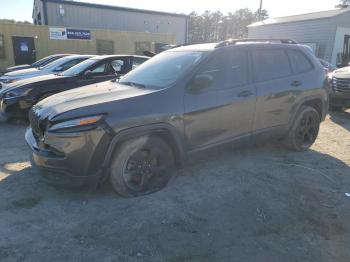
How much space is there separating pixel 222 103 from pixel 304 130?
210cm

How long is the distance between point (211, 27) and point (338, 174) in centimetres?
6771

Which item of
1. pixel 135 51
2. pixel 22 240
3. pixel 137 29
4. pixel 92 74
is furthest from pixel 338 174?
pixel 137 29

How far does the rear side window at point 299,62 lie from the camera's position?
5145mm

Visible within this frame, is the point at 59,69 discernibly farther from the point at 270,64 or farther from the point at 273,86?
the point at 273,86

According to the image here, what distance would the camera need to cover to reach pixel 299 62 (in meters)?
5.22

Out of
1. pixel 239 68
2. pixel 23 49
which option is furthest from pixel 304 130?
pixel 23 49

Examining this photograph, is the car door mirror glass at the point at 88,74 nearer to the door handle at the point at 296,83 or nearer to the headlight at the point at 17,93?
the headlight at the point at 17,93

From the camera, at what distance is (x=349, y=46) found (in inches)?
832

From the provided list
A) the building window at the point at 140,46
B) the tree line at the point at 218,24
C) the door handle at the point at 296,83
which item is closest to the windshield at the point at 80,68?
the door handle at the point at 296,83

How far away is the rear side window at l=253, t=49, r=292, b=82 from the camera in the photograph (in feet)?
A: 15.2

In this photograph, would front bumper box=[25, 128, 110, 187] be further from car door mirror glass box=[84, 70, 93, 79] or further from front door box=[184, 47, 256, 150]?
car door mirror glass box=[84, 70, 93, 79]

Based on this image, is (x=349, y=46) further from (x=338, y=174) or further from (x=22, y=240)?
(x=22, y=240)

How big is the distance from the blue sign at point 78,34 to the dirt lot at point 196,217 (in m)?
19.3

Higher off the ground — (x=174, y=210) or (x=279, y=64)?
(x=279, y=64)
